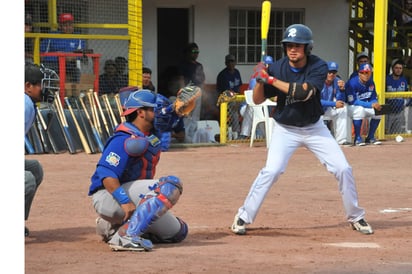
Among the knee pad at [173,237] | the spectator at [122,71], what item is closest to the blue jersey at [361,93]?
the spectator at [122,71]

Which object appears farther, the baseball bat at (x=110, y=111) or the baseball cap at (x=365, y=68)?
the baseball cap at (x=365, y=68)

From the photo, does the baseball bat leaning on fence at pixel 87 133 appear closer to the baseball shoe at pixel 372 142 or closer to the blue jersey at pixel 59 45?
the blue jersey at pixel 59 45

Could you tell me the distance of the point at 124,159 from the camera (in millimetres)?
6613

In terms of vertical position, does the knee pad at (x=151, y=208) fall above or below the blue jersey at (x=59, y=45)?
below

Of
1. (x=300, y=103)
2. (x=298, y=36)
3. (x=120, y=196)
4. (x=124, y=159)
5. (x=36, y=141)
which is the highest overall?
(x=298, y=36)

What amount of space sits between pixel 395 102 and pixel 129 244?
40.4ft

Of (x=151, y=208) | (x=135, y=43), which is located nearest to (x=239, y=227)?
(x=151, y=208)

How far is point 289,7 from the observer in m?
19.9

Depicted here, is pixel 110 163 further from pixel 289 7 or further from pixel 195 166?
pixel 289 7

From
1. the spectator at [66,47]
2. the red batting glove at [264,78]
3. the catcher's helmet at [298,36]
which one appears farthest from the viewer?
the spectator at [66,47]

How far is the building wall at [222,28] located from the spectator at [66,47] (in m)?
3.60

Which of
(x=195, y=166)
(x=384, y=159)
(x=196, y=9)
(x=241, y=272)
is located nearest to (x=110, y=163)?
(x=241, y=272)

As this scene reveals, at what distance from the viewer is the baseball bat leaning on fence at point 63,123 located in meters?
14.4

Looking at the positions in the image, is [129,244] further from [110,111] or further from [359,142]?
[359,142]
